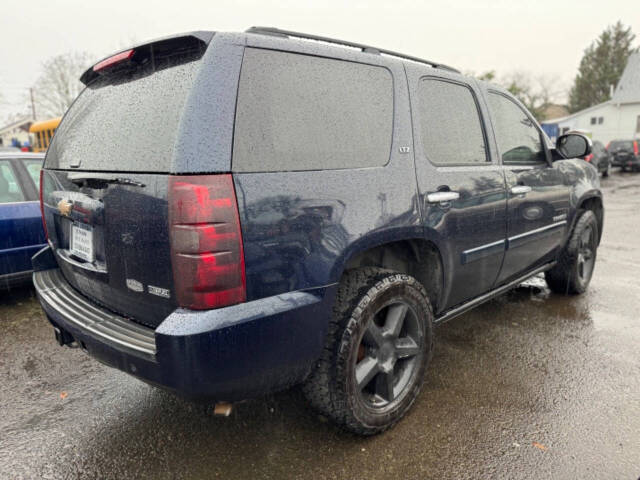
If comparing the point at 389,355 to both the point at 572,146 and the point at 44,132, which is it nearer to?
the point at 572,146

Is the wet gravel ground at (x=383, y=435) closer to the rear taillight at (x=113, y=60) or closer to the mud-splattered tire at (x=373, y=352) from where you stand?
the mud-splattered tire at (x=373, y=352)

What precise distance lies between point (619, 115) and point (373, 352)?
45.2m

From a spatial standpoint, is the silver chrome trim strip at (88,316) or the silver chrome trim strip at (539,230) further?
the silver chrome trim strip at (539,230)

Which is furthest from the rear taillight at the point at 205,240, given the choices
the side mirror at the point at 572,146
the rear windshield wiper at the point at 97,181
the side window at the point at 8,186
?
the side window at the point at 8,186

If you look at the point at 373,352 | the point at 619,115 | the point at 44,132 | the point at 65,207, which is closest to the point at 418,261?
the point at 373,352

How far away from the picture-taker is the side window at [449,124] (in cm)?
258

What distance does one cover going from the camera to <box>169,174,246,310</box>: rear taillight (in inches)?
64.4

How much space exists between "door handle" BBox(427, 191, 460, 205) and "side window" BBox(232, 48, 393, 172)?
0.37m

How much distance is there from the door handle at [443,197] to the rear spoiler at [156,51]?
137cm

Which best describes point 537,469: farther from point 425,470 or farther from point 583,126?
point 583,126

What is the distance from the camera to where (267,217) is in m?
1.76

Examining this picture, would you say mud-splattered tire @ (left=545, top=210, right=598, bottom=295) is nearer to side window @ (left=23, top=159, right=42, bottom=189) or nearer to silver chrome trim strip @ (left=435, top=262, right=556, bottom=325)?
silver chrome trim strip @ (left=435, top=262, right=556, bottom=325)

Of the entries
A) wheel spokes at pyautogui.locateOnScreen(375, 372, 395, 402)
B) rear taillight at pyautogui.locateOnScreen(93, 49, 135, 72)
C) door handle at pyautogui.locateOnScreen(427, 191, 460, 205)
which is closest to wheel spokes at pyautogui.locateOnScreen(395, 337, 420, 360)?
wheel spokes at pyautogui.locateOnScreen(375, 372, 395, 402)

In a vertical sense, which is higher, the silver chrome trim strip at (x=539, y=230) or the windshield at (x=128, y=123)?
the windshield at (x=128, y=123)
